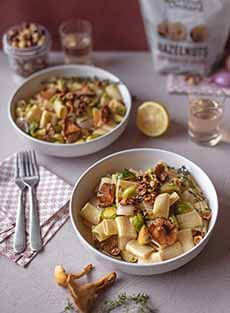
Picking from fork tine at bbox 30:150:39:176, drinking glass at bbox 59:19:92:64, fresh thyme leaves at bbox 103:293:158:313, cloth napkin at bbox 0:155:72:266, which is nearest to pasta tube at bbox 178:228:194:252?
fresh thyme leaves at bbox 103:293:158:313

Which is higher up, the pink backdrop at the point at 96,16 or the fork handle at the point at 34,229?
the pink backdrop at the point at 96,16

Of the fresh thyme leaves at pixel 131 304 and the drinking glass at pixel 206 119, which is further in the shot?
the drinking glass at pixel 206 119

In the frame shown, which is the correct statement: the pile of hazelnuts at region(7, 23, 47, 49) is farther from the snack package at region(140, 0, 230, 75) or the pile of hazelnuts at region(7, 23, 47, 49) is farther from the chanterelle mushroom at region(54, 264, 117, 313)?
the chanterelle mushroom at region(54, 264, 117, 313)

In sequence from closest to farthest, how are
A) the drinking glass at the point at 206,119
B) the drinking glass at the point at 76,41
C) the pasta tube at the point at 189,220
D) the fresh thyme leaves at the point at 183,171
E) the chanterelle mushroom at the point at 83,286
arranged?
the chanterelle mushroom at the point at 83,286
the pasta tube at the point at 189,220
the fresh thyme leaves at the point at 183,171
the drinking glass at the point at 206,119
the drinking glass at the point at 76,41

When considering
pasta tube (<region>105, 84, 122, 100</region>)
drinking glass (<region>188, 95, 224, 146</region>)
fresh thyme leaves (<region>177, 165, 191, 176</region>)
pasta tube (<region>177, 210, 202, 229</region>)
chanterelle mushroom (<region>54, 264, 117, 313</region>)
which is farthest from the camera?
pasta tube (<region>105, 84, 122, 100</region>)

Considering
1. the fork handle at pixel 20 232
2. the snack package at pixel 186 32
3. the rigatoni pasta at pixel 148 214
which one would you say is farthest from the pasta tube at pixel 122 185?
the snack package at pixel 186 32

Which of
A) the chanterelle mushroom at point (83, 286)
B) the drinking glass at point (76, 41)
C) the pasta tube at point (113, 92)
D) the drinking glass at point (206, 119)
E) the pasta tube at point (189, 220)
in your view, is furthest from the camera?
the drinking glass at point (76, 41)

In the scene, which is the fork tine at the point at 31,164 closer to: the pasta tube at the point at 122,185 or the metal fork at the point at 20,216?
the metal fork at the point at 20,216
